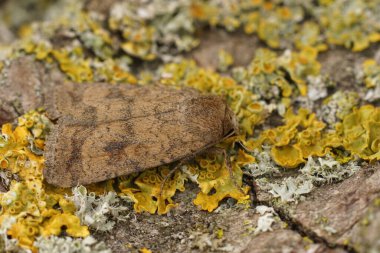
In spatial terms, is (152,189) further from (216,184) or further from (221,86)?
(221,86)

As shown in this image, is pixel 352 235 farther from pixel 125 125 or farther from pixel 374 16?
pixel 374 16

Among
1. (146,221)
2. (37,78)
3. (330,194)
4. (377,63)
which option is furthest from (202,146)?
(377,63)

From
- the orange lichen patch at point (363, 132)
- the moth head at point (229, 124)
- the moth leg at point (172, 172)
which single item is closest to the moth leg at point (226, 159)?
the moth head at point (229, 124)

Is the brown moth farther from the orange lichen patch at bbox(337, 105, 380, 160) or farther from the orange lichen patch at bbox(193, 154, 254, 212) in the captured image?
the orange lichen patch at bbox(337, 105, 380, 160)

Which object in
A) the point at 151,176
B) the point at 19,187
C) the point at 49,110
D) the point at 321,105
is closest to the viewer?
the point at 19,187

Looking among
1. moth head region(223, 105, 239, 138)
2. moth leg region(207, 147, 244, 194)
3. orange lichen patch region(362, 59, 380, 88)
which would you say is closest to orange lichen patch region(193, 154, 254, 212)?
moth leg region(207, 147, 244, 194)

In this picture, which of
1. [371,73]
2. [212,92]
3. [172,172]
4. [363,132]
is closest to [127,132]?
[172,172]

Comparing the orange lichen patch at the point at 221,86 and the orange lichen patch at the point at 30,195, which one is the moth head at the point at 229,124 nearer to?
the orange lichen patch at the point at 221,86
